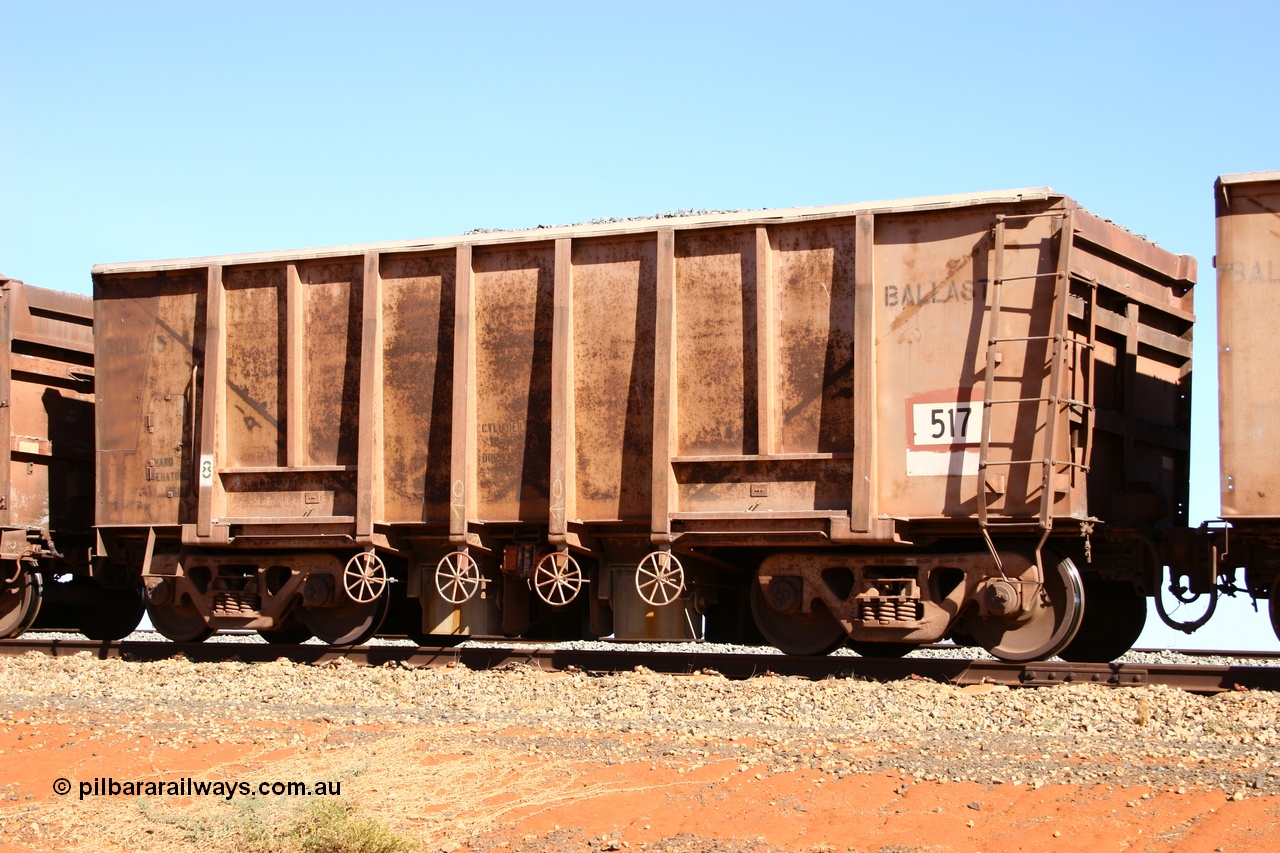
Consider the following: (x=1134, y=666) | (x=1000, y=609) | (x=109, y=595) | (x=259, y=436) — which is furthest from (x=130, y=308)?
(x=1134, y=666)

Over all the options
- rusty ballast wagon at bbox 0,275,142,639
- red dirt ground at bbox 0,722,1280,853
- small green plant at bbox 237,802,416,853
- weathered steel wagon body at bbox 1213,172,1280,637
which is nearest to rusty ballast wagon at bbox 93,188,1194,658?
weathered steel wagon body at bbox 1213,172,1280,637

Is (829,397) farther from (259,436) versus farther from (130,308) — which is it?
(130,308)

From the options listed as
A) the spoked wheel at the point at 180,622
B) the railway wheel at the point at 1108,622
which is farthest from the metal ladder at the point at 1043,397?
the spoked wheel at the point at 180,622

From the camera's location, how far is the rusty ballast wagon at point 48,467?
505 inches

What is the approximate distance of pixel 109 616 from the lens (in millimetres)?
14312

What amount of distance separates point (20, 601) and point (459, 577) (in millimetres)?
5345

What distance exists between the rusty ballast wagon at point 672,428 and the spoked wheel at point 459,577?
0.19ft

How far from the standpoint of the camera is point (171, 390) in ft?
39.5

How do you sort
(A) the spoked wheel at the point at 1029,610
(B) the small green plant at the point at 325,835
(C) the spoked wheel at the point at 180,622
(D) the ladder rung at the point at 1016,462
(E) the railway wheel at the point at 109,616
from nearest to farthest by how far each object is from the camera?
(B) the small green plant at the point at 325,835 → (D) the ladder rung at the point at 1016,462 → (A) the spoked wheel at the point at 1029,610 → (C) the spoked wheel at the point at 180,622 → (E) the railway wheel at the point at 109,616

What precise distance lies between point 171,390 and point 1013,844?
9.24m

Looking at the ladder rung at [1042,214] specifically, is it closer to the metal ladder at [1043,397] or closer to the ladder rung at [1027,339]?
the metal ladder at [1043,397]

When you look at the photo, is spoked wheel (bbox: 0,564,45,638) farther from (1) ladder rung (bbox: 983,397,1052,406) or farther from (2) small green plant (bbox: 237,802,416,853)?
(1) ladder rung (bbox: 983,397,1052,406)

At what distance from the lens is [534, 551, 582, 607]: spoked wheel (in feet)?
34.4

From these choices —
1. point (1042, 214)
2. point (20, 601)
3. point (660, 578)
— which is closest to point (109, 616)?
point (20, 601)
